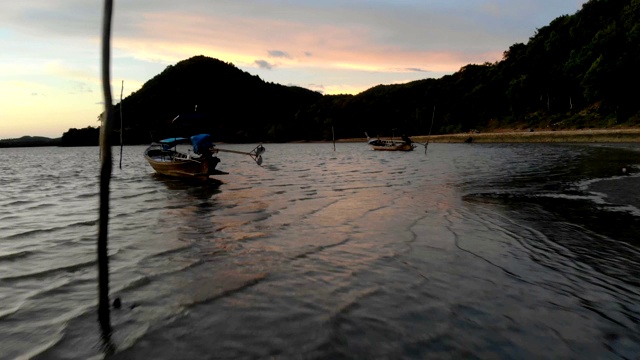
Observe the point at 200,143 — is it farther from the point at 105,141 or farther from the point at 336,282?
the point at 105,141

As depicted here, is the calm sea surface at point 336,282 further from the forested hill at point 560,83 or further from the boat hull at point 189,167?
the forested hill at point 560,83

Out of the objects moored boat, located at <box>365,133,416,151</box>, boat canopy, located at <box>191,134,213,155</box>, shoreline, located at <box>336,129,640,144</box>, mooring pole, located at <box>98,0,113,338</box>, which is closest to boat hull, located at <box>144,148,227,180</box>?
boat canopy, located at <box>191,134,213,155</box>

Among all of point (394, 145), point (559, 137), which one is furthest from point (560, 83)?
point (394, 145)

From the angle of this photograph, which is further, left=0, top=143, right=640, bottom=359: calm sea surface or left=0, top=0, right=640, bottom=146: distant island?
left=0, top=0, right=640, bottom=146: distant island

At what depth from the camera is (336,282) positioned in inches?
334

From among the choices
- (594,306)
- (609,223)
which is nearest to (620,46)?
(609,223)

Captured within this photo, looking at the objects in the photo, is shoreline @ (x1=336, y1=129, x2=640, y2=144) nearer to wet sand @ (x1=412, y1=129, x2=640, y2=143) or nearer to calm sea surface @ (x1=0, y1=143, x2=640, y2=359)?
wet sand @ (x1=412, y1=129, x2=640, y2=143)

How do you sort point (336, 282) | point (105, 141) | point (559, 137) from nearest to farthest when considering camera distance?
point (105, 141) < point (336, 282) < point (559, 137)

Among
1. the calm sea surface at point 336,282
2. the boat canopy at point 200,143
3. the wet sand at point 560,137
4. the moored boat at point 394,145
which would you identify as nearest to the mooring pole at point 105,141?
the calm sea surface at point 336,282

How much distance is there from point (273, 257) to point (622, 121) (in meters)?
90.9

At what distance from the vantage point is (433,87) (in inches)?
7697

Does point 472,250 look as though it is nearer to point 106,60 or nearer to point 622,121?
point 106,60

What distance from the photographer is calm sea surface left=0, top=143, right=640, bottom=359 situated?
5875 millimetres

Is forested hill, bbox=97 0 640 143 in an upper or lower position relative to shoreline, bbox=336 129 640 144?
upper
